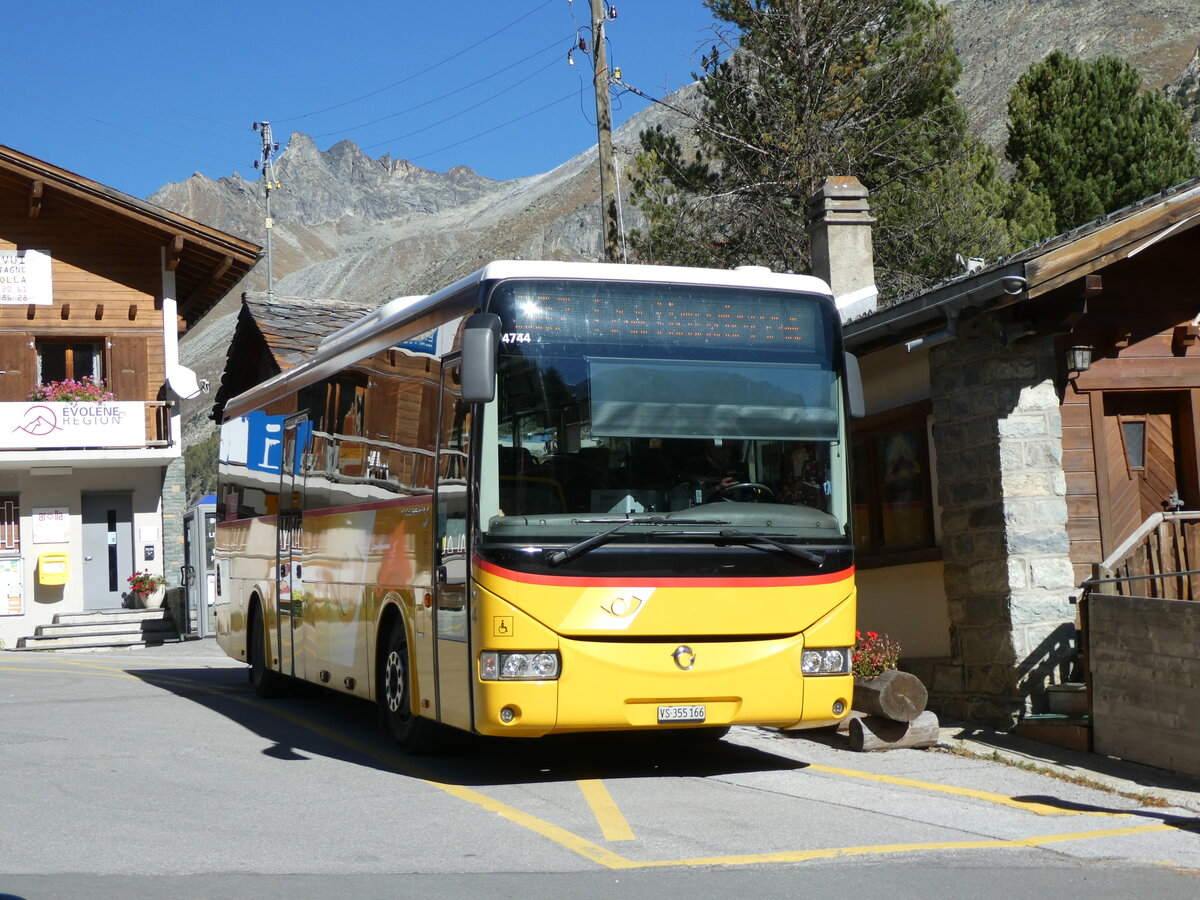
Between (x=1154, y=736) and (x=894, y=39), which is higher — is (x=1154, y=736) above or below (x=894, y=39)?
below

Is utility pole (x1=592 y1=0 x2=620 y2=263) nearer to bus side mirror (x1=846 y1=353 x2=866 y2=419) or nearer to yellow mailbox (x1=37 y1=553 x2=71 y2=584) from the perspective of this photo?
bus side mirror (x1=846 y1=353 x2=866 y2=419)

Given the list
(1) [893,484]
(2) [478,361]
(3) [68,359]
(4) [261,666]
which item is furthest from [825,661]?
(3) [68,359]

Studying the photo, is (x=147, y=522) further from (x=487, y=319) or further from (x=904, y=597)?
(x=487, y=319)

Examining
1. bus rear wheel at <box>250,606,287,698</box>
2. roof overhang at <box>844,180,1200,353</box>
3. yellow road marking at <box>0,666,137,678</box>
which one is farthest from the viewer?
yellow road marking at <box>0,666,137,678</box>

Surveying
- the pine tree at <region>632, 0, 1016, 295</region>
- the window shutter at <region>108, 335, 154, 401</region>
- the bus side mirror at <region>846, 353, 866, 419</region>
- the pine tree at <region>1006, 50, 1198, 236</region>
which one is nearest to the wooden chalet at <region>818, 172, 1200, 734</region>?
the bus side mirror at <region>846, 353, 866, 419</region>

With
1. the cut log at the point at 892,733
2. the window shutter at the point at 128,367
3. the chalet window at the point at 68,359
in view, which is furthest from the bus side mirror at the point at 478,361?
the chalet window at the point at 68,359

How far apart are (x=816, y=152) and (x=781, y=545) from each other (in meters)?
18.6

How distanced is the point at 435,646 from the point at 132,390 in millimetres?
20425

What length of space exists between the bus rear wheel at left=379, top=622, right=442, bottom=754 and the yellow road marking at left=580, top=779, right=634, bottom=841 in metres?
1.29

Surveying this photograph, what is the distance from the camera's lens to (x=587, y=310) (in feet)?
27.3

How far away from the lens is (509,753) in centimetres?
998

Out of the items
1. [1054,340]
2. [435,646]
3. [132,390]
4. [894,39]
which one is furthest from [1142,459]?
[132,390]

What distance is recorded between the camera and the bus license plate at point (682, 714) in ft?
26.7

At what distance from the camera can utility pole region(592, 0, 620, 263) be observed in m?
19.8
